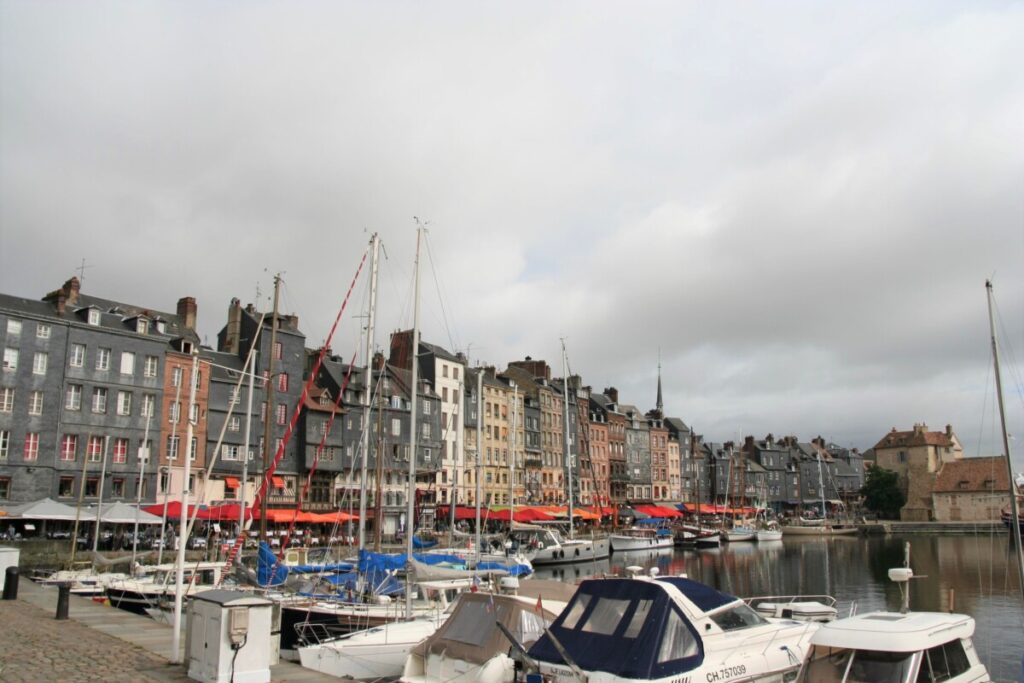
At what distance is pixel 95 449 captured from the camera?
5597 centimetres

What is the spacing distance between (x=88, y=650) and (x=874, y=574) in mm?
53935

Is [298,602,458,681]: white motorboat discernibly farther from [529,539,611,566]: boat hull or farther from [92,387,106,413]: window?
[92,387,106,413]: window

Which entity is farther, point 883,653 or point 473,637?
point 473,637

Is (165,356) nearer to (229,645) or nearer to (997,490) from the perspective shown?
(229,645)

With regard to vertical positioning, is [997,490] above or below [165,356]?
below

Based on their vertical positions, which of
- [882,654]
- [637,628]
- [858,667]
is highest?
[637,628]

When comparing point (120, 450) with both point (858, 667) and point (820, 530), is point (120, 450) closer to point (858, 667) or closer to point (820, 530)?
point (858, 667)

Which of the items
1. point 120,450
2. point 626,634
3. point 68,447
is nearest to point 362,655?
point 626,634

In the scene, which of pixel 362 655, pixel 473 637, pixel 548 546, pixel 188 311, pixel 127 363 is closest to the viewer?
pixel 473 637

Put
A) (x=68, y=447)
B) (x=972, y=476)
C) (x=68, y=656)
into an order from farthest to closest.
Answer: (x=972, y=476) < (x=68, y=447) < (x=68, y=656)

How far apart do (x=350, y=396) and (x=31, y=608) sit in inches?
2152

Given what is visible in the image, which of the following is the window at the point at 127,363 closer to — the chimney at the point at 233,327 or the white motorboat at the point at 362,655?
the chimney at the point at 233,327

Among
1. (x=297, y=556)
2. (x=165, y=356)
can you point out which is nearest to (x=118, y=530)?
(x=165, y=356)

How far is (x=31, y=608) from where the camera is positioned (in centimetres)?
2188
